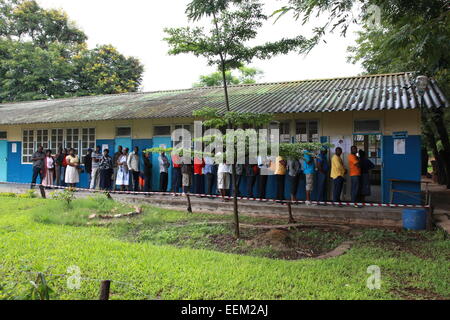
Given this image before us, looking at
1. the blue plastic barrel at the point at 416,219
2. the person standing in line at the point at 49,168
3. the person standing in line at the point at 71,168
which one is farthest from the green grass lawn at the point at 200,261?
the person standing in line at the point at 49,168

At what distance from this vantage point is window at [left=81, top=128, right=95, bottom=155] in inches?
583

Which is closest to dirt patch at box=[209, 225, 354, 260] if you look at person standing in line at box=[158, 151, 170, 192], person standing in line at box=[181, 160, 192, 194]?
person standing in line at box=[181, 160, 192, 194]

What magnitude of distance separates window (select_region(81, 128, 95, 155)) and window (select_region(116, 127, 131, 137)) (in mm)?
1304

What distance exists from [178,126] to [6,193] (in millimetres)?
6951

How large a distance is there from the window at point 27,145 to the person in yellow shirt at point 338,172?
44.3 feet

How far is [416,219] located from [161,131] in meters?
9.12

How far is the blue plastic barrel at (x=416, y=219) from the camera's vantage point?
7773 mm

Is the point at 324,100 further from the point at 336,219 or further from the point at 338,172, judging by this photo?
the point at 336,219

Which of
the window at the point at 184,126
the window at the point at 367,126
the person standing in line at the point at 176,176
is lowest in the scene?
the person standing in line at the point at 176,176

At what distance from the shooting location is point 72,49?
26859 millimetres

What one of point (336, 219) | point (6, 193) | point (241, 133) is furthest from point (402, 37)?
point (6, 193)

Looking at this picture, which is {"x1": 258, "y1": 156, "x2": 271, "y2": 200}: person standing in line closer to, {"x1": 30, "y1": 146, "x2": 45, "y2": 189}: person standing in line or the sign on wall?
the sign on wall

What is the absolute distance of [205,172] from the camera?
1171 centimetres

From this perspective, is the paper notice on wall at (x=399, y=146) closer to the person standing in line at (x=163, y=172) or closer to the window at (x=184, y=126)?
the window at (x=184, y=126)
